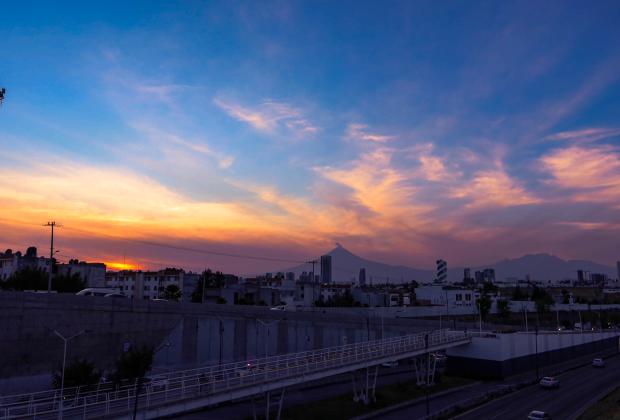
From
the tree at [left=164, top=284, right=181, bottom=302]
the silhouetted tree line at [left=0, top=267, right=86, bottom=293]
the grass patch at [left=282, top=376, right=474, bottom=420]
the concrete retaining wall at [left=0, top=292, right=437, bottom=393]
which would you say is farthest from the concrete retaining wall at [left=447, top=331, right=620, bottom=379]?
the tree at [left=164, top=284, right=181, bottom=302]

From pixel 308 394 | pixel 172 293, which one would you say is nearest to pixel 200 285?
pixel 172 293

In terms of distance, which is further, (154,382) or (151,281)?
(151,281)

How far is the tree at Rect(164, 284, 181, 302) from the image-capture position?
129 meters

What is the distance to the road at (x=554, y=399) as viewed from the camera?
164 feet

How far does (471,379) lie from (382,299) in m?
112

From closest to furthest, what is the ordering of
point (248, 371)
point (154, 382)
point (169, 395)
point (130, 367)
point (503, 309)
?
1. point (169, 395)
2. point (248, 371)
3. point (154, 382)
4. point (130, 367)
5. point (503, 309)

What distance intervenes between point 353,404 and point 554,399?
23.5m

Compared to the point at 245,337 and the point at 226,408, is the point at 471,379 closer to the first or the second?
the point at 245,337

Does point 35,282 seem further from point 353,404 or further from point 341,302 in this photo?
point 341,302

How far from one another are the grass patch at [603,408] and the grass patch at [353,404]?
1803 cm

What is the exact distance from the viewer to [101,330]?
54.7 meters

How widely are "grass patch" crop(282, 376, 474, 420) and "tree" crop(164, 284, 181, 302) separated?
3052 inches

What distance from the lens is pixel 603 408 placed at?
4722 cm

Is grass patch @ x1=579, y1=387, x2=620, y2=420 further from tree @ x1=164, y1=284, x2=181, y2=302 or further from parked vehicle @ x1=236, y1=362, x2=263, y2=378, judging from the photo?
tree @ x1=164, y1=284, x2=181, y2=302
